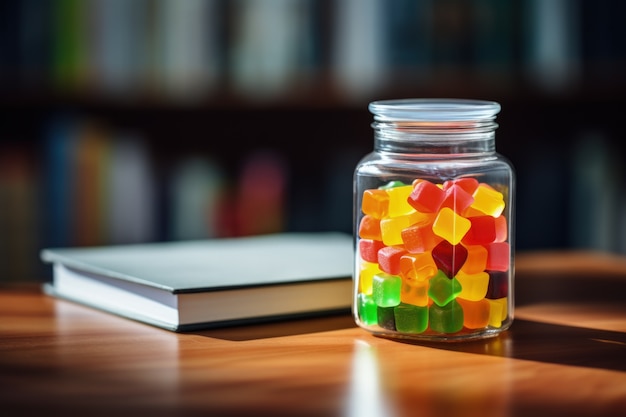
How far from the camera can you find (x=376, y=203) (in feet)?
2.94

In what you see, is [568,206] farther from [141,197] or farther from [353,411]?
[353,411]

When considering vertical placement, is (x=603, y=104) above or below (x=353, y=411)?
above

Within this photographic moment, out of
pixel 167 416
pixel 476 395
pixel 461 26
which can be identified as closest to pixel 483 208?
pixel 476 395

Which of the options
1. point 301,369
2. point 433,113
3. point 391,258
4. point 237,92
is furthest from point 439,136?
point 237,92

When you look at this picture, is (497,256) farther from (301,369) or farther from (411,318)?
(301,369)

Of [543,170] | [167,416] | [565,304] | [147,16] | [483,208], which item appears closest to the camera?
[167,416]

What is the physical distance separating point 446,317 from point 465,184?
0.38ft

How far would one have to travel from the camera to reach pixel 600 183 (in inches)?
85.9

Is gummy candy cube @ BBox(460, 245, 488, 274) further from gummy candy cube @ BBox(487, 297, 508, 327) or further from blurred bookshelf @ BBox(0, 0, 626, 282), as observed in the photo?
blurred bookshelf @ BBox(0, 0, 626, 282)

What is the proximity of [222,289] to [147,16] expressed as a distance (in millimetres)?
1259

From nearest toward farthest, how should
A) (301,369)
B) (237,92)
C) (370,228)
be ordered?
(301,369) < (370,228) < (237,92)

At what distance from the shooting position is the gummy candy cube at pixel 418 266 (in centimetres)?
87

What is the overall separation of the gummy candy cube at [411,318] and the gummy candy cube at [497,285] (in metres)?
0.06

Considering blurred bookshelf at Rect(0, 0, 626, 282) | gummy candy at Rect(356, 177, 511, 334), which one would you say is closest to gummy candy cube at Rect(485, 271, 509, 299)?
gummy candy at Rect(356, 177, 511, 334)
